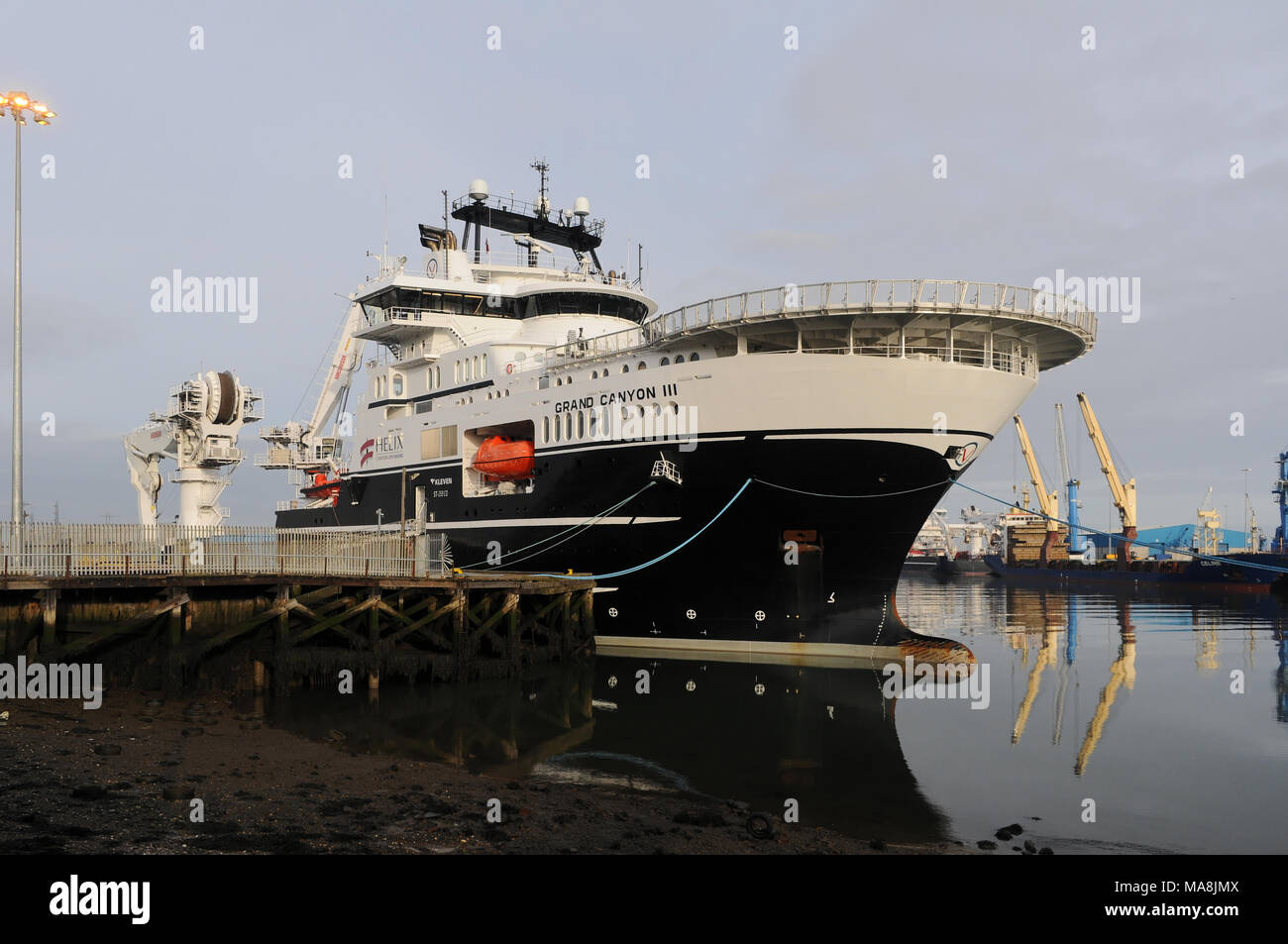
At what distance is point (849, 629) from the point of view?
86.9ft

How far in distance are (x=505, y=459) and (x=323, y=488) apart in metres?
17.0

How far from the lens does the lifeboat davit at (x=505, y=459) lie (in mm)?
29297

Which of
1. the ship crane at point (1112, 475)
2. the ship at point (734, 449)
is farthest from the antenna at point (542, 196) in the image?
the ship crane at point (1112, 475)

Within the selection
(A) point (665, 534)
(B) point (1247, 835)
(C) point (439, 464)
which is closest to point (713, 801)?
(B) point (1247, 835)

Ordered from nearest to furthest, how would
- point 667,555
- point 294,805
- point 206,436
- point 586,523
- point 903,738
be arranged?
point 294,805 → point 903,738 → point 667,555 → point 586,523 → point 206,436

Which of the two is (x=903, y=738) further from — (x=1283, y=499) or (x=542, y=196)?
(x=1283, y=499)

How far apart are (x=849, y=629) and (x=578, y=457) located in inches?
382

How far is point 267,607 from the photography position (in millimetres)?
22750

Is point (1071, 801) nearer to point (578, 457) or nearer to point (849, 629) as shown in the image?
point (849, 629)

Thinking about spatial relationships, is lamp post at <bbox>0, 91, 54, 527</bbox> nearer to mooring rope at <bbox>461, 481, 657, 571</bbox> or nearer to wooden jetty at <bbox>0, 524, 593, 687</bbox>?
wooden jetty at <bbox>0, 524, 593, 687</bbox>

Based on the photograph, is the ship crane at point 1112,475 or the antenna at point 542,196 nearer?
the antenna at point 542,196

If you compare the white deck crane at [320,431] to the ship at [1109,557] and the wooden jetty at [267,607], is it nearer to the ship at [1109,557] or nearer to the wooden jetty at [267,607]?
the wooden jetty at [267,607]

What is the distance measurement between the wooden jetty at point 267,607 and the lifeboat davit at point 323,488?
13.2 m

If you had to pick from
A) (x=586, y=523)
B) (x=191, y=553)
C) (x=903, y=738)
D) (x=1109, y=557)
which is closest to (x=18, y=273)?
(x=191, y=553)
